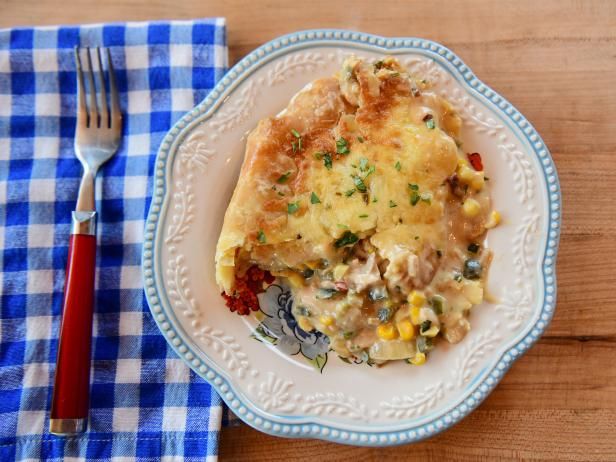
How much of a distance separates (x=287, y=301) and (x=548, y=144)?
201 cm

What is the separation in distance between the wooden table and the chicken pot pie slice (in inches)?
28.8

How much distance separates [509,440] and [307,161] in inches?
83.5

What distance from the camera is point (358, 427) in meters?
3.32

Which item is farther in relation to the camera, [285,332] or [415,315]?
[285,332]

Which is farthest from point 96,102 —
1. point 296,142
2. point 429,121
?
point 429,121

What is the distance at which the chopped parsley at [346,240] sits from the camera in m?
3.32

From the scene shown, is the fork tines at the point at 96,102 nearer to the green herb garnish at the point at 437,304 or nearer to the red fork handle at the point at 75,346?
the red fork handle at the point at 75,346

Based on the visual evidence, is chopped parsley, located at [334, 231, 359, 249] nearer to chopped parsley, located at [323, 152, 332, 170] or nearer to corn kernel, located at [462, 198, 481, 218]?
chopped parsley, located at [323, 152, 332, 170]

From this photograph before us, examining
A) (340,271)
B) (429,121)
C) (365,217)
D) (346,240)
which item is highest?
(429,121)

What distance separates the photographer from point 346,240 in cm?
334

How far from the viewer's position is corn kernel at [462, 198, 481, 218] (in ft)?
11.5

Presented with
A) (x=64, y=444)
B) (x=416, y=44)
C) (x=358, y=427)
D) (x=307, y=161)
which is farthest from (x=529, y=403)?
(x=64, y=444)

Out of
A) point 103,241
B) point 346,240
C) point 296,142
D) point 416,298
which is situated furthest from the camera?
point 103,241

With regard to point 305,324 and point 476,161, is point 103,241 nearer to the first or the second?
point 305,324
